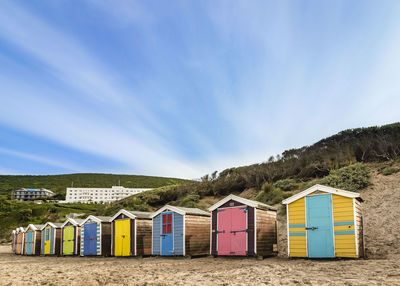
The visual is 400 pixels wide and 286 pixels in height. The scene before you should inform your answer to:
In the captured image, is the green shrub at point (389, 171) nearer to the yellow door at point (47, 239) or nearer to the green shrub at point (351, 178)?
the green shrub at point (351, 178)

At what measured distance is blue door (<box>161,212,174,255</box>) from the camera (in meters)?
15.4

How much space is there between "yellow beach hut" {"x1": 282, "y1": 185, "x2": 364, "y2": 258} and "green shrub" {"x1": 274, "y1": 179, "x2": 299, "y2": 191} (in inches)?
471

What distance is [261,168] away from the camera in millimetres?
30344

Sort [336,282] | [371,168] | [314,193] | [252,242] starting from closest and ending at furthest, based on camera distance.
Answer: [336,282], [314,193], [252,242], [371,168]

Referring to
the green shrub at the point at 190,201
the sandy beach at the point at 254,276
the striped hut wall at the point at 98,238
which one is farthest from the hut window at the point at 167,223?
the green shrub at the point at 190,201

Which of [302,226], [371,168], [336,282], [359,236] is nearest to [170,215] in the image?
[302,226]

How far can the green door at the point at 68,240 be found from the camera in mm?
21016

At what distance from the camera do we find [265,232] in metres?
13.5

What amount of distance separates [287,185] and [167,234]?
Answer: 11.4 metres

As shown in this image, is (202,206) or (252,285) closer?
(252,285)

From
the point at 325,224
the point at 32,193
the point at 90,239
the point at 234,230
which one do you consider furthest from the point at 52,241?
the point at 32,193

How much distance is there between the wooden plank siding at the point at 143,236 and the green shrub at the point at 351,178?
35.4 feet

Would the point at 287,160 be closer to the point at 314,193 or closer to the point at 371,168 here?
the point at 371,168

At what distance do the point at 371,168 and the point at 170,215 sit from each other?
47.3ft
